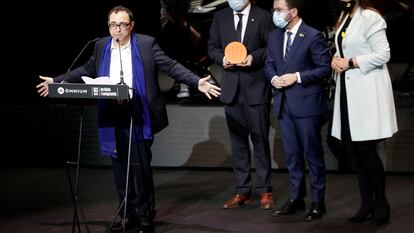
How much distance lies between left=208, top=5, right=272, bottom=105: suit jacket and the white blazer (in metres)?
0.74

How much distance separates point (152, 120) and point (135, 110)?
5.2 inches

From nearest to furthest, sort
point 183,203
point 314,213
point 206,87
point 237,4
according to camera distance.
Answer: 1. point 206,87
2. point 314,213
3. point 237,4
4. point 183,203

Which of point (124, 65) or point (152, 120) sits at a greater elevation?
point (124, 65)

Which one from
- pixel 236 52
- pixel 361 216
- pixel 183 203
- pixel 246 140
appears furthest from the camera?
pixel 183 203

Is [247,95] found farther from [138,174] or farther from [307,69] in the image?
[138,174]

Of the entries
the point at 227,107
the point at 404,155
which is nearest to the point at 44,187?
the point at 227,107

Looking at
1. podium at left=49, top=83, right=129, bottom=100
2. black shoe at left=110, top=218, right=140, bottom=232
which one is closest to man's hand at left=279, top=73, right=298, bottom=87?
podium at left=49, top=83, right=129, bottom=100

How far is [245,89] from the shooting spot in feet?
18.0

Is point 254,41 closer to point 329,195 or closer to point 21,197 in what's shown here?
point 329,195

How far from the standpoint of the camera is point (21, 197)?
243 inches

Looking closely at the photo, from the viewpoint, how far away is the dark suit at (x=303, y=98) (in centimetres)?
508

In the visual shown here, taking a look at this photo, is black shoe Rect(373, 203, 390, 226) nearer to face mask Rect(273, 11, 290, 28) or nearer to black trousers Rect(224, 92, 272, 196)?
black trousers Rect(224, 92, 272, 196)

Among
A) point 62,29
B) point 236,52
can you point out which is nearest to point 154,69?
point 236,52

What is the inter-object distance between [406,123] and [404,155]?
268 millimetres
